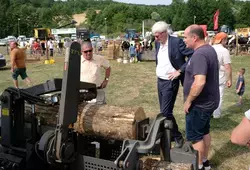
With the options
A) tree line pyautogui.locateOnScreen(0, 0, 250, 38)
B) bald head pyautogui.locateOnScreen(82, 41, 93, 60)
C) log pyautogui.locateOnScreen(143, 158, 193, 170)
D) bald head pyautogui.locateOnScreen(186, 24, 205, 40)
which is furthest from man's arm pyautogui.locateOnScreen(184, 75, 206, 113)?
tree line pyautogui.locateOnScreen(0, 0, 250, 38)

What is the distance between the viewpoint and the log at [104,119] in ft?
11.0

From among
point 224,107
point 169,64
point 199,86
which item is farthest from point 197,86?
point 224,107

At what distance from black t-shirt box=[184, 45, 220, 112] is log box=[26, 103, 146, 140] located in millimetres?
1108

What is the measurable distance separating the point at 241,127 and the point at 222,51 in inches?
186

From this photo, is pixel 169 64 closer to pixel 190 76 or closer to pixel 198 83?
pixel 190 76

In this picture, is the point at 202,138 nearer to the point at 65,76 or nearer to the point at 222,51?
the point at 65,76

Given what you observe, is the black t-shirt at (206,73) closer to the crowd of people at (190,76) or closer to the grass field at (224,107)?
the crowd of people at (190,76)

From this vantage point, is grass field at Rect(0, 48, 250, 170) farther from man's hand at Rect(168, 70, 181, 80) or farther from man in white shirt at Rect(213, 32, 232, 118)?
man in white shirt at Rect(213, 32, 232, 118)

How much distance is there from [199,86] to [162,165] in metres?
1.34

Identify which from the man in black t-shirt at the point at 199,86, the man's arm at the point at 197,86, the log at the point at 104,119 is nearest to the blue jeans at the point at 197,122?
the man in black t-shirt at the point at 199,86

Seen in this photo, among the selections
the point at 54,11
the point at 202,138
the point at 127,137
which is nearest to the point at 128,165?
the point at 127,137

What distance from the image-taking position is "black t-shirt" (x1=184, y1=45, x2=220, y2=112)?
4.16m

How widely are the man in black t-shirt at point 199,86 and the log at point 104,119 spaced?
1.04 meters

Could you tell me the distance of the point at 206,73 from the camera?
4.19 metres
